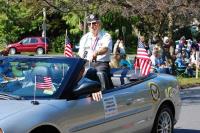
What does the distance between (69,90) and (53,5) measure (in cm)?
1337

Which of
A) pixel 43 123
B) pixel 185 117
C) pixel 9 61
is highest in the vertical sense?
pixel 9 61

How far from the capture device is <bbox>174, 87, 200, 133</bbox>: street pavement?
32.2 feet

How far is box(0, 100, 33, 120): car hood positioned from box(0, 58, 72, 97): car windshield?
30 centimetres

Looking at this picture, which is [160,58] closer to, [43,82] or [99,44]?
[99,44]

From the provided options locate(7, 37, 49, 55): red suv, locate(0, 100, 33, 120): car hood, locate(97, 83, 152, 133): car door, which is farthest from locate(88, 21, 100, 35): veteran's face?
locate(7, 37, 49, 55): red suv

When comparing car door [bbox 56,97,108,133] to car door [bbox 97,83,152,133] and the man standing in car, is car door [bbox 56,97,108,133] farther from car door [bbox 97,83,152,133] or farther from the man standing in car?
the man standing in car

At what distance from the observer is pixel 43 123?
5426 millimetres

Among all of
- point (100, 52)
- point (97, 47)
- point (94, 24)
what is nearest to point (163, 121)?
point (100, 52)

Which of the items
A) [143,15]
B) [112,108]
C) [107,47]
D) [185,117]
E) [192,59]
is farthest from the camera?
[192,59]

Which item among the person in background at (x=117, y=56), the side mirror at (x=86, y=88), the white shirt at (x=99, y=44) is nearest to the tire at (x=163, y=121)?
the white shirt at (x=99, y=44)

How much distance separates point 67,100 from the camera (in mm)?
5961

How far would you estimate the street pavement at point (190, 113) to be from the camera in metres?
9.82

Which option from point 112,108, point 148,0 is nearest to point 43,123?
point 112,108

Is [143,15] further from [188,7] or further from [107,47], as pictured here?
[107,47]
